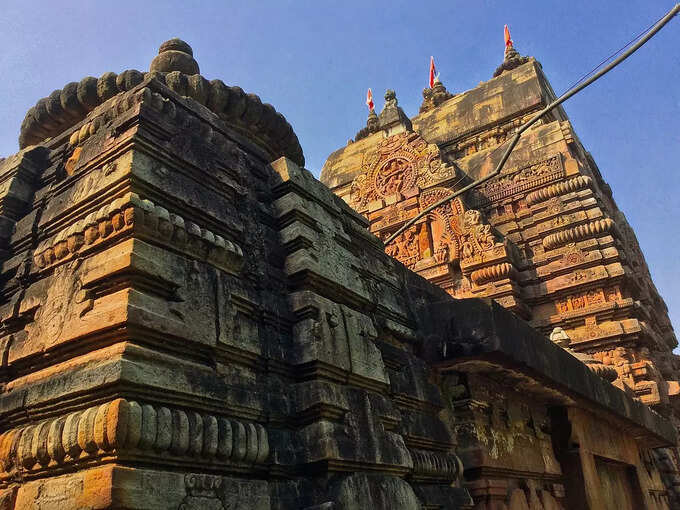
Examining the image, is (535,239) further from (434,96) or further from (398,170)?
(434,96)

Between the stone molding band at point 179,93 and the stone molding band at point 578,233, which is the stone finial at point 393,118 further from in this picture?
the stone molding band at point 179,93

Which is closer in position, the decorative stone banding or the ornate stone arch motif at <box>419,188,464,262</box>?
the decorative stone banding

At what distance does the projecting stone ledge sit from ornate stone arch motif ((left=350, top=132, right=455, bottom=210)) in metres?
7.23

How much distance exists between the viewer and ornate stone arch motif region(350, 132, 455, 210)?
1230cm

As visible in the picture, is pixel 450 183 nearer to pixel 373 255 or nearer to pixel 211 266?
pixel 373 255

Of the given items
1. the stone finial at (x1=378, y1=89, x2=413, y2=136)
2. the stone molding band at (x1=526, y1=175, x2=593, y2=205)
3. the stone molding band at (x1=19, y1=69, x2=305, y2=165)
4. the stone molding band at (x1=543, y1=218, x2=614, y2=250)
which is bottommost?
the stone molding band at (x1=19, y1=69, x2=305, y2=165)

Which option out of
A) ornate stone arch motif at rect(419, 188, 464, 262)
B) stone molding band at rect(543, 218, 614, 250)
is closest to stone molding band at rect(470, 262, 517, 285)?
ornate stone arch motif at rect(419, 188, 464, 262)

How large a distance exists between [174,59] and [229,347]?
2557mm

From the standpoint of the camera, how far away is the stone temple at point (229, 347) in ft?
7.59

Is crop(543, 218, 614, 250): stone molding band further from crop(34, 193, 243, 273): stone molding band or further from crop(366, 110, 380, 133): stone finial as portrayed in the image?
crop(34, 193, 243, 273): stone molding band

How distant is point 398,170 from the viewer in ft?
42.4

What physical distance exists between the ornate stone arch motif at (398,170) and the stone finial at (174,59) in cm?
827

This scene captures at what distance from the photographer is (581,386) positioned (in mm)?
5363

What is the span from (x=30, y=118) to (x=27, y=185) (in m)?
0.72
